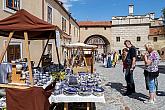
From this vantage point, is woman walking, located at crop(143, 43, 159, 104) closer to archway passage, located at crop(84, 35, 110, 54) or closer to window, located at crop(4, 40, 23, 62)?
window, located at crop(4, 40, 23, 62)

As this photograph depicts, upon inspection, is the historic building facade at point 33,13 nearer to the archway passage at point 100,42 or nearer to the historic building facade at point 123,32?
the archway passage at point 100,42

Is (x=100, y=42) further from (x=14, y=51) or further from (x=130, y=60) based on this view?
(x=130, y=60)

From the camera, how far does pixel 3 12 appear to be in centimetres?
1095

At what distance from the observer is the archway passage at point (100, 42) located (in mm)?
45719

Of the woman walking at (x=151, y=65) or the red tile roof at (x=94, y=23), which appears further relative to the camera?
the red tile roof at (x=94, y=23)

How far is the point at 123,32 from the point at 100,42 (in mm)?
4624

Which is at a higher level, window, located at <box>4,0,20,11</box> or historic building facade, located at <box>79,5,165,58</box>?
historic building facade, located at <box>79,5,165,58</box>

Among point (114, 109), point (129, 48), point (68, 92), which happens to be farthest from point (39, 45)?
point (68, 92)

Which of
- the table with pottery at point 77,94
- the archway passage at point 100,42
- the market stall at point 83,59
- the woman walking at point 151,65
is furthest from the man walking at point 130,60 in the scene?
the archway passage at point 100,42

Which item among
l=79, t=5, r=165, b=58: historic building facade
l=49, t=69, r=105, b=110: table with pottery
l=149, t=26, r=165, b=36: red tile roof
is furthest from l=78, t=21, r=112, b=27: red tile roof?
l=49, t=69, r=105, b=110: table with pottery

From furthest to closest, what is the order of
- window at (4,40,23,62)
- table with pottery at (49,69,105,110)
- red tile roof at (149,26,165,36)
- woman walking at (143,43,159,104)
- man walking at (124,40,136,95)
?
1. red tile roof at (149,26,165,36)
2. window at (4,40,23,62)
3. man walking at (124,40,136,95)
4. woman walking at (143,43,159,104)
5. table with pottery at (49,69,105,110)

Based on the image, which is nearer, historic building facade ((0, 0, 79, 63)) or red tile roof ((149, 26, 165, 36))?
historic building facade ((0, 0, 79, 63))

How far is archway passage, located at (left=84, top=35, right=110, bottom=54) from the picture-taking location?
45.7 m

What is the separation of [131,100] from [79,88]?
10.1 ft
